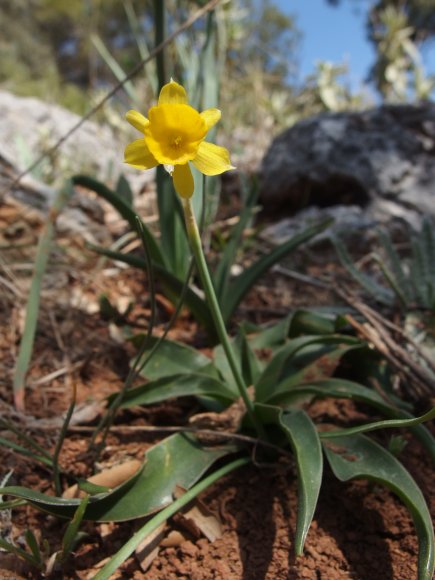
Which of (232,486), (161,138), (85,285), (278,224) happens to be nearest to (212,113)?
(161,138)

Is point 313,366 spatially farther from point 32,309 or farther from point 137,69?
point 137,69

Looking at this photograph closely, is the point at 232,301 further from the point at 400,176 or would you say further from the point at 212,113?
the point at 400,176

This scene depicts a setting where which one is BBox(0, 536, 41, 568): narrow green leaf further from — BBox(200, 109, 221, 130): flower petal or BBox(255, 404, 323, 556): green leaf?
BBox(200, 109, 221, 130): flower petal

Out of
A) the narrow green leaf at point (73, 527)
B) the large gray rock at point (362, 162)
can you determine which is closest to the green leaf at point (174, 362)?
the narrow green leaf at point (73, 527)

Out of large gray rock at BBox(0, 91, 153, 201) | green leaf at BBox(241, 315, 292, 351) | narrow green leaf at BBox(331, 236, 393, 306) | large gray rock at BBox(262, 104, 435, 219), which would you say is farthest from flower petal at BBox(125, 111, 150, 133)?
large gray rock at BBox(0, 91, 153, 201)

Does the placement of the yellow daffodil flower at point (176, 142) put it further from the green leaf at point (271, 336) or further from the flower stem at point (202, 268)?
the green leaf at point (271, 336)
